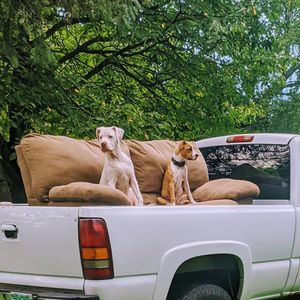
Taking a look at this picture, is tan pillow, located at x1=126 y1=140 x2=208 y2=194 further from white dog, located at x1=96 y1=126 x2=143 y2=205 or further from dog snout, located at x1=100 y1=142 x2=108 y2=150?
dog snout, located at x1=100 y1=142 x2=108 y2=150

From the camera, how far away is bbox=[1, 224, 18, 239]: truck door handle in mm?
3561

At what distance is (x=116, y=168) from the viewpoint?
4328 millimetres

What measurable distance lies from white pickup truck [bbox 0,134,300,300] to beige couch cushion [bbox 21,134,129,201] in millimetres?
387

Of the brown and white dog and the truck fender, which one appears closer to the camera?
the truck fender

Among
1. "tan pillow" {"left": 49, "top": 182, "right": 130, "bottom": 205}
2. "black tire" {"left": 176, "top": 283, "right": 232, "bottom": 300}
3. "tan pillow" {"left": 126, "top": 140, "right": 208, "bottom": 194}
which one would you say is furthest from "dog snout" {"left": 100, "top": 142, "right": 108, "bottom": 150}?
"black tire" {"left": 176, "top": 283, "right": 232, "bottom": 300}

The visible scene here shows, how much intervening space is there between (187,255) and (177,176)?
4.80 ft

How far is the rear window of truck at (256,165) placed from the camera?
4922 millimetres

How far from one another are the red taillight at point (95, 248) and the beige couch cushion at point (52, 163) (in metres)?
0.97

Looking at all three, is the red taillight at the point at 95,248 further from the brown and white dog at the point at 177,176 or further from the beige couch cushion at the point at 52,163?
the brown and white dog at the point at 177,176

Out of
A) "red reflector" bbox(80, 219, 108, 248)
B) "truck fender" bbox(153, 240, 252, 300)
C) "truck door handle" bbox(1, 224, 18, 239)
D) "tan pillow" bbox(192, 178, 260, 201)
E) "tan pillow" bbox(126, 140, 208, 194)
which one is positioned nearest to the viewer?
"red reflector" bbox(80, 219, 108, 248)

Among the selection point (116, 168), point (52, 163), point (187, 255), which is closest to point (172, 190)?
point (116, 168)

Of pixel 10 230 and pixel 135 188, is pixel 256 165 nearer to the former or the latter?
pixel 135 188

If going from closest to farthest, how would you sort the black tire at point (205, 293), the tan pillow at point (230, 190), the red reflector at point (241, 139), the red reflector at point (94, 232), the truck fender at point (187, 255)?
1. the red reflector at point (94, 232)
2. the truck fender at point (187, 255)
3. the black tire at point (205, 293)
4. the tan pillow at point (230, 190)
5. the red reflector at point (241, 139)

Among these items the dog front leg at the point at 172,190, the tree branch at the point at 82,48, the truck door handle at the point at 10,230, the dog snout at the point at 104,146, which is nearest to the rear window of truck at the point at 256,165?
the dog front leg at the point at 172,190
